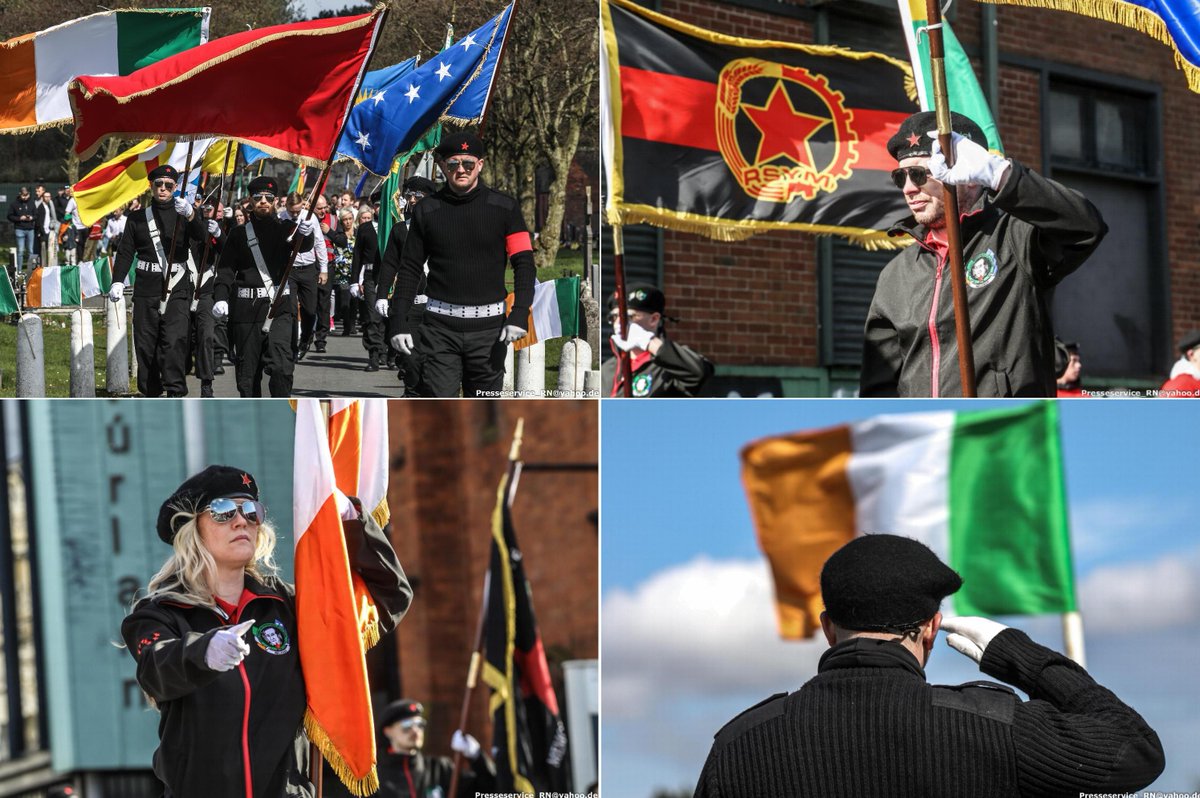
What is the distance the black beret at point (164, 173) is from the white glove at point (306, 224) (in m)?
0.97

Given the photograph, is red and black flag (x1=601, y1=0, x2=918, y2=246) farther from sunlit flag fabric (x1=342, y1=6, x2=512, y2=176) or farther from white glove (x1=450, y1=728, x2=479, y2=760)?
white glove (x1=450, y1=728, x2=479, y2=760)

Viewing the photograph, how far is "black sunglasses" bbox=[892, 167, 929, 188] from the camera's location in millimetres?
4789

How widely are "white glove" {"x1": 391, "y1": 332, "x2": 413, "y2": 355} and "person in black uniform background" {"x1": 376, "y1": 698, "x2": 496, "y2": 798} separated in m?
2.65

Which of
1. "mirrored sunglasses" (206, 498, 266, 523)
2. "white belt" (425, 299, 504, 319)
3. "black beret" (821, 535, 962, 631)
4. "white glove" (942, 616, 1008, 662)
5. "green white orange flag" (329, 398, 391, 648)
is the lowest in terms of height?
"white glove" (942, 616, 1008, 662)

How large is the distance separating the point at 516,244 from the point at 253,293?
2.12 meters

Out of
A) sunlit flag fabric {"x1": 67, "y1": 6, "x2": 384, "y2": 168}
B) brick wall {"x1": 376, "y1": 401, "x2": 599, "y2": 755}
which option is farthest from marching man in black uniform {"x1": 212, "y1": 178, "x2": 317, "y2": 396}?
brick wall {"x1": 376, "y1": 401, "x2": 599, "y2": 755}

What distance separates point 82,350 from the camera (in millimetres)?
8125

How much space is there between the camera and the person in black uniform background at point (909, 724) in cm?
276

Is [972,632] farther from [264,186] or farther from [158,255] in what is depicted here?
[158,255]

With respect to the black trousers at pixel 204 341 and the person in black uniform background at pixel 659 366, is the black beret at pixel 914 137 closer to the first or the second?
the person in black uniform background at pixel 659 366

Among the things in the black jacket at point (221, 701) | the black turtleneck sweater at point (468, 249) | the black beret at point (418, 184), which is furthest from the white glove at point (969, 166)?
the black beret at point (418, 184)

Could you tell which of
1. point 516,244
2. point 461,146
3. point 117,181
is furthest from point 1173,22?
point 117,181

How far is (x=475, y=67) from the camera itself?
7.77 metres

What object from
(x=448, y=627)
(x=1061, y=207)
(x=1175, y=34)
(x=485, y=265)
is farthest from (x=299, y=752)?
(x=1175, y=34)
